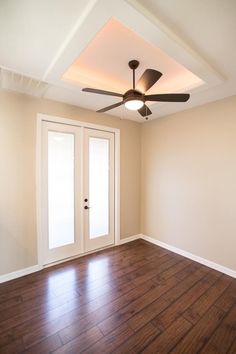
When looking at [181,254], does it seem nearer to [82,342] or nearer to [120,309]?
[120,309]

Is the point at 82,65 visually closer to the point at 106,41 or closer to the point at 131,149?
the point at 106,41

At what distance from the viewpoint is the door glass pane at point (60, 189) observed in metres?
2.89

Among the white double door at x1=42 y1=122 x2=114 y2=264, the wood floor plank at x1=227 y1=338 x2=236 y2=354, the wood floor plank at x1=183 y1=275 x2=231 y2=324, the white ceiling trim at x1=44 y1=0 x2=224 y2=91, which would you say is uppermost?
the white ceiling trim at x1=44 y1=0 x2=224 y2=91

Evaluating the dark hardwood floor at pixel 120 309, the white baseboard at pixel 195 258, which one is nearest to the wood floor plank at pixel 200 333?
the dark hardwood floor at pixel 120 309

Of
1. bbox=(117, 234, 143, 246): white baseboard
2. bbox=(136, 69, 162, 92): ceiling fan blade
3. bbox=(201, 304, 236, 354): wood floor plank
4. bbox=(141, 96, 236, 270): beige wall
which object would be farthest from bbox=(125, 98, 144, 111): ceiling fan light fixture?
bbox=(117, 234, 143, 246): white baseboard

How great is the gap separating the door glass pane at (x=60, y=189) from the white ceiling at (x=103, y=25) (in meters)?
0.96

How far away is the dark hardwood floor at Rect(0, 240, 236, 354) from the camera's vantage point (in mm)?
1572

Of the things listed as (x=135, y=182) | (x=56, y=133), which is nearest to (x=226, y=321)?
(x=135, y=182)

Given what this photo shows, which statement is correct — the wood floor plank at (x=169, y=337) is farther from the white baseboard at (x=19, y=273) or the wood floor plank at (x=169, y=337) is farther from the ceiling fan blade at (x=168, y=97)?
the ceiling fan blade at (x=168, y=97)

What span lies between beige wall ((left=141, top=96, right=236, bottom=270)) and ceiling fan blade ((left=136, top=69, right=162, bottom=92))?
1.59m

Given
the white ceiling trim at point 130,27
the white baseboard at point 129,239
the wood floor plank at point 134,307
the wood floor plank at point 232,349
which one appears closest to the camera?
the white ceiling trim at point 130,27

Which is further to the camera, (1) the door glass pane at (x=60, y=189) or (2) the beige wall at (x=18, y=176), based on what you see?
(1) the door glass pane at (x=60, y=189)

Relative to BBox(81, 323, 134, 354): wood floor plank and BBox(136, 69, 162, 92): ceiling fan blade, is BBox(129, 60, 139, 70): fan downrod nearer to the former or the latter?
BBox(136, 69, 162, 92): ceiling fan blade

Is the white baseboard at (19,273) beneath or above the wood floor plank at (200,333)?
above
